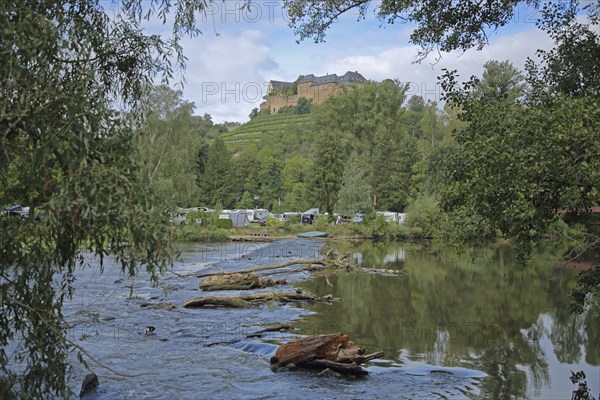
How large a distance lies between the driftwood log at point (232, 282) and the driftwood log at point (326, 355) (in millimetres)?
A: 10345

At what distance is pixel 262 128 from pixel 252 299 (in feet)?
417

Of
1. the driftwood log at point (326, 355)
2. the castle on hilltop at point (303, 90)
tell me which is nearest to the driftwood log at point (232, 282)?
the driftwood log at point (326, 355)

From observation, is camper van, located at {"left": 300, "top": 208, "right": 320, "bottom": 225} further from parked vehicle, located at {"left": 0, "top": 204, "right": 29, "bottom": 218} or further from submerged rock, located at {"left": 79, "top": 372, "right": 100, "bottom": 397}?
parked vehicle, located at {"left": 0, "top": 204, "right": 29, "bottom": 218}

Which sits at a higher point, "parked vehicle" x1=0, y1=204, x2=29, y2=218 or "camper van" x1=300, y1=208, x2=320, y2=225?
"parked vehicle" x1=0, y1=204, x2=29, y2=218

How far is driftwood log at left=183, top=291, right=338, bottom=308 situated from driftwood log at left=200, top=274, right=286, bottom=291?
2379mm

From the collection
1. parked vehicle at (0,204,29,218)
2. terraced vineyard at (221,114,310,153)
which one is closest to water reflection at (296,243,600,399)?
parked vehicle at (0,204,29,218)

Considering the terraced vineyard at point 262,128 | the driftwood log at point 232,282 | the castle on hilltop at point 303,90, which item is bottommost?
the driftwood log at point 232,282

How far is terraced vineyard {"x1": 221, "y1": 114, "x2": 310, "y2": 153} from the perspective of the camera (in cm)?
12706

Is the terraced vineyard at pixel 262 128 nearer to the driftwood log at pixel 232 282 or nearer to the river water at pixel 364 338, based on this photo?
the driftwood log at pixel 232 282

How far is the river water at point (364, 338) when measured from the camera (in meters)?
10.5

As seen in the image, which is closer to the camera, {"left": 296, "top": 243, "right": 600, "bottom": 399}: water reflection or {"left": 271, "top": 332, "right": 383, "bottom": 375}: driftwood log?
{"left": 271, "top": 332, "right": 383, "bottom": 375}: driftwood log

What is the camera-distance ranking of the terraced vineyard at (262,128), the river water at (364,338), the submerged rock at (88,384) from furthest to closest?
the terraced vineyard at (262,128)
the river water at (364,338)
the submerged rock at (88,384)

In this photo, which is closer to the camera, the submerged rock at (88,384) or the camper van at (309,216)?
the submerged rock at (88,384)

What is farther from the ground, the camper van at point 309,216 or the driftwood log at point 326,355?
the camper van at point 309,216
